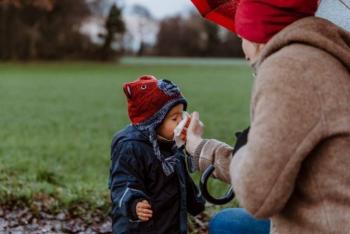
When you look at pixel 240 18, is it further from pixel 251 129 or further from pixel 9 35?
pixel 9 35

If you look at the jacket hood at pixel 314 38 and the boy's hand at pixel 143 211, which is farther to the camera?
the boy's hand at pixel 143 211

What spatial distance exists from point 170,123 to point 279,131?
149 centimetres

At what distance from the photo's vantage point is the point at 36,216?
566cm

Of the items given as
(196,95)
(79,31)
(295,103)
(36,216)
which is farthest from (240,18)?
(79,31)

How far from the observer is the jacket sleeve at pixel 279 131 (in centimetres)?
208

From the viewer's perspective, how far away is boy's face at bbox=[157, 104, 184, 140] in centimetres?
351

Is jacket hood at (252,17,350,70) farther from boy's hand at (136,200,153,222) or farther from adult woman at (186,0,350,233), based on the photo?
boy's hand at (136,200,153,222)

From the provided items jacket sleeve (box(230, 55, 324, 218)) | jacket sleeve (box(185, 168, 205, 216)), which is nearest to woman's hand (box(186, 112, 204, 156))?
jacket sleeve (box(230, 55, 324, 218))

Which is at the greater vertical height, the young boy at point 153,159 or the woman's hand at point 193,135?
the woman's hand at point 193,135

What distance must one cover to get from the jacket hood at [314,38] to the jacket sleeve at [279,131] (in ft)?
0.28

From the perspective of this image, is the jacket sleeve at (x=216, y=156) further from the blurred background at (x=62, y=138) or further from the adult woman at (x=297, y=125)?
the blurred background at (x=62, y=138)

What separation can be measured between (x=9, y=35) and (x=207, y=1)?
52567 mm

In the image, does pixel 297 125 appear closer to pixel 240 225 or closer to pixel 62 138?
pixel 240 225

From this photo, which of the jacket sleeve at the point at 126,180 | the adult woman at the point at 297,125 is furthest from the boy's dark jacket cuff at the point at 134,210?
the adult woman at the point at 297,125
